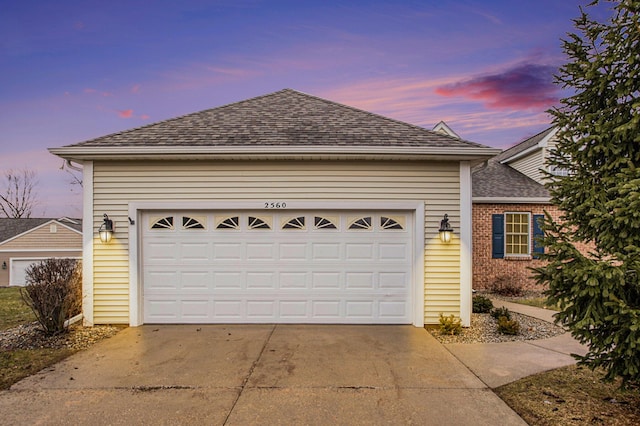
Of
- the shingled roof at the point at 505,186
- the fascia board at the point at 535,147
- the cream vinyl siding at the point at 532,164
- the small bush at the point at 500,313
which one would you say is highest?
the fascia board at the point at 535,147

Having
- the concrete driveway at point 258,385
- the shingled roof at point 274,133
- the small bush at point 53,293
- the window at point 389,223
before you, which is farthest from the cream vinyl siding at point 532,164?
the small bush at point 53,293

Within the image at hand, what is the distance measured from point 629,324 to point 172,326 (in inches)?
274

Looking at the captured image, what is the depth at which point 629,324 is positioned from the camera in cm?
304

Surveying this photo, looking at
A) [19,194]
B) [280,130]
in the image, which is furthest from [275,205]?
[19,194]

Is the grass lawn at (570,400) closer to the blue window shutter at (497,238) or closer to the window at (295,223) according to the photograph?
the window at (295,223)

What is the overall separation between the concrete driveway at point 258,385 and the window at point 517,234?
→ 7.60 meters

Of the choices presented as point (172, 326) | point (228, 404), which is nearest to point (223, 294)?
point (172, 326)

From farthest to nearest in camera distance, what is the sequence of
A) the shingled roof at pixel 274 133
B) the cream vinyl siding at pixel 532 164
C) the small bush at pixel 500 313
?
the cream vinyl siding at pixel 532 164 < the small bush at pixel 500 313 < the shingled roof at pixel 274 133

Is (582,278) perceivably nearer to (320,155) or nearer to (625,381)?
(625,381)

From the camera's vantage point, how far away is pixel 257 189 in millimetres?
6809

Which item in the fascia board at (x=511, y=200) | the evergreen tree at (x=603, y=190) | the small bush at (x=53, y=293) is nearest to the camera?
the evergreen tree at (x=603, y=190)

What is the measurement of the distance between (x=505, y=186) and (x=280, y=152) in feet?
32.1

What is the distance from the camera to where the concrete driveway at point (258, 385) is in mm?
3461

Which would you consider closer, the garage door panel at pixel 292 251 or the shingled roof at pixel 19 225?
the garage door panel at pixel 292 251
